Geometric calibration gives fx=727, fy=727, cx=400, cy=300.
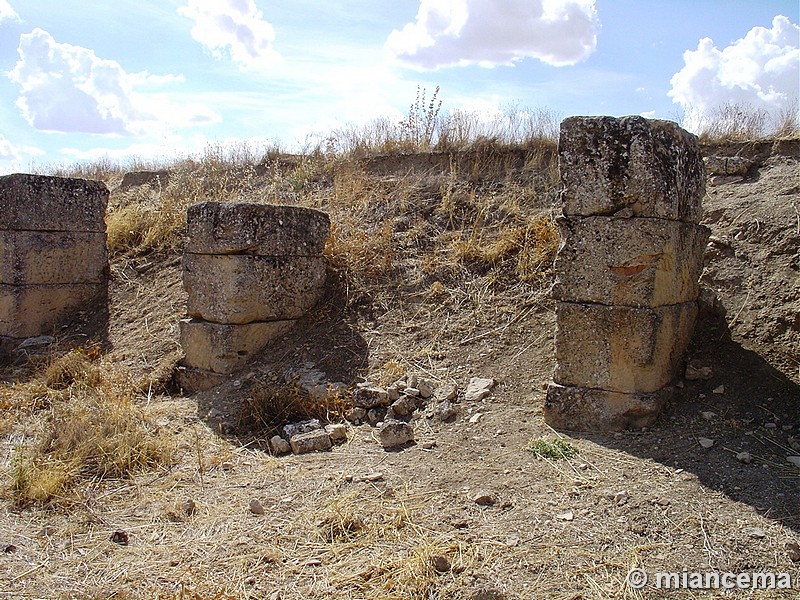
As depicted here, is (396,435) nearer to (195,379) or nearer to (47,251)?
(195,379)

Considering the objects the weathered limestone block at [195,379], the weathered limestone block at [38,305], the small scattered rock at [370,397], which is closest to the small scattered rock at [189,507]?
the small scattered rock at [370,397]

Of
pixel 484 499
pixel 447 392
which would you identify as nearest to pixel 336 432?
pixel 447 392

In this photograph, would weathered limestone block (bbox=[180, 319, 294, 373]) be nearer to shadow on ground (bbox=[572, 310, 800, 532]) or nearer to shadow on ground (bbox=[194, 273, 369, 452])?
shadow on ground (bbox=[194, 273, 369, 452])

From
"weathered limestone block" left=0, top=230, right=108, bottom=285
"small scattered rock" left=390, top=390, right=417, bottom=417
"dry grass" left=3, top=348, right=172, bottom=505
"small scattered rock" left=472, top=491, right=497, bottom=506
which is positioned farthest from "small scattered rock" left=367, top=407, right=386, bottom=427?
"weathered limestone block" left=0, top=230, right=108, bottom=285

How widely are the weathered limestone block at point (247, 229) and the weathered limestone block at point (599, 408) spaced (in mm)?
2787

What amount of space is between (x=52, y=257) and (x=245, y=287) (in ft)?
10.3

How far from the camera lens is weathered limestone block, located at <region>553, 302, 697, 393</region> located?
4.53 metres

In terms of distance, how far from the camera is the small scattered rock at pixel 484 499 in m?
3.77

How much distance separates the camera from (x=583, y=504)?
3662 millimetres

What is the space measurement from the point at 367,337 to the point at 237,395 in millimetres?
1180

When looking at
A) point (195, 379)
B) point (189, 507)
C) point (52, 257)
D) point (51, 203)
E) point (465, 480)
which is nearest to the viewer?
point (189, 507)

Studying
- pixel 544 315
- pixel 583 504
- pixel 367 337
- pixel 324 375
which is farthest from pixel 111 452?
pixel 544 315

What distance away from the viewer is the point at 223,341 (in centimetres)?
618

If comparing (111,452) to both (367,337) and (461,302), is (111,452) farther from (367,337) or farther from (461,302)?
(461,302)
